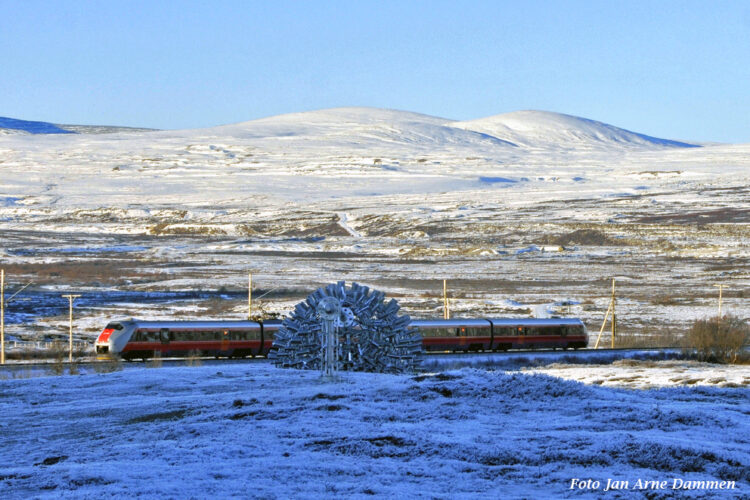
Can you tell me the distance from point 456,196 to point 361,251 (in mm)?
62057

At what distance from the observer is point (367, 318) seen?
24875 mm

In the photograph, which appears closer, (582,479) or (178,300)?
(582,479)

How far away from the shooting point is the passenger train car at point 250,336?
4109cm

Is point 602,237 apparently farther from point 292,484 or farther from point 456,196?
point 292,484

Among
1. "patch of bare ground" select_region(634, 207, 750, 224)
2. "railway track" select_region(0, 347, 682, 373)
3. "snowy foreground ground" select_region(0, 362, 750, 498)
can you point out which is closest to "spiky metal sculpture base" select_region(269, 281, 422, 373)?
"snowy foreground ground" select_region(0, 362, 750, 498)

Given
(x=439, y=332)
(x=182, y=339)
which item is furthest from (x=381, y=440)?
(x=439, y=332)

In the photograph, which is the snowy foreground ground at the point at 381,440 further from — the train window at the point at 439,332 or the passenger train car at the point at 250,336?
the train window at the point at 439,332

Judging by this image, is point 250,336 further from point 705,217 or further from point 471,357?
point 705,217

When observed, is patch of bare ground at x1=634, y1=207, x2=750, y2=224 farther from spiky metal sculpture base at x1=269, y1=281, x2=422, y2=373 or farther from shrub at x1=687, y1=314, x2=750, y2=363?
spiky metal sculpture base at x1=269, y1=281, x2=422, y2=373

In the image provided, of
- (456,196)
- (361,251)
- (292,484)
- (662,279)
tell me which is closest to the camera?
(292,484)

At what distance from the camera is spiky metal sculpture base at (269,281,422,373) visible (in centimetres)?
2484

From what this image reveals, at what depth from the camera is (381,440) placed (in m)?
14.6

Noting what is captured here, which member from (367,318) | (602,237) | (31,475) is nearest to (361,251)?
(602,237)

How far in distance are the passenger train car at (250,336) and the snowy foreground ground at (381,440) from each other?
1892 centimetres
